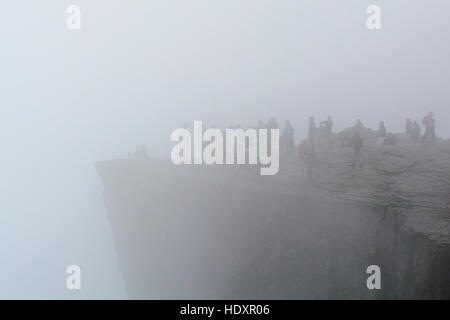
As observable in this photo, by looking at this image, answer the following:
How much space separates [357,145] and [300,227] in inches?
177

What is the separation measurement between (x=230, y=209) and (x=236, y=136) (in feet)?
12.5

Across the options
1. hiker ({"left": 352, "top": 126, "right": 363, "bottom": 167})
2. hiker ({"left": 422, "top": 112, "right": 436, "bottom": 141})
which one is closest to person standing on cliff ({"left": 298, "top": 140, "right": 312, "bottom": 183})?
hiker ({"left": 352, "top": 126, "right": 363, "bottom": 167})

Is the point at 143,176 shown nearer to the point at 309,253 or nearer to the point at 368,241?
the point at 309,253

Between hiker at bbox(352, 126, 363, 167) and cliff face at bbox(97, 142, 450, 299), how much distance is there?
0.40m

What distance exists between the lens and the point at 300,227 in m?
19.3

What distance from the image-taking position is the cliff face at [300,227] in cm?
1641

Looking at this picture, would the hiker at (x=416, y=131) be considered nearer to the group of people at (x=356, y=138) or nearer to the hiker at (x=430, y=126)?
the group of people at (x=356, y=138)

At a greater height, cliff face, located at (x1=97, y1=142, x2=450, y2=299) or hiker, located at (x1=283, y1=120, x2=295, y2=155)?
hiker, located at (x1=283, y1=120, x2=295, y2=155)

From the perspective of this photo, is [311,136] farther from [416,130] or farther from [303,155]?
[416,130]

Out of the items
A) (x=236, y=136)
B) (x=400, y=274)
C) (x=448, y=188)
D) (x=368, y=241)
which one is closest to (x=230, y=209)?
(x=236, y=136)

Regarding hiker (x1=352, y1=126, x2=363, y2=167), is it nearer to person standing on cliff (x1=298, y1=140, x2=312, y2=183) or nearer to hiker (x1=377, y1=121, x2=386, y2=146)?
person standing on cliff (x1=298, y1=140, x2=312, y2=183)

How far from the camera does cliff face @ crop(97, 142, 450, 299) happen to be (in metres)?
16.4

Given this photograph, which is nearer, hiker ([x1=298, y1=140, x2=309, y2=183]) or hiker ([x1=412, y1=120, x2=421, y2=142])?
hiker ([x1=298, y1=140, x2=309, y2=183])
